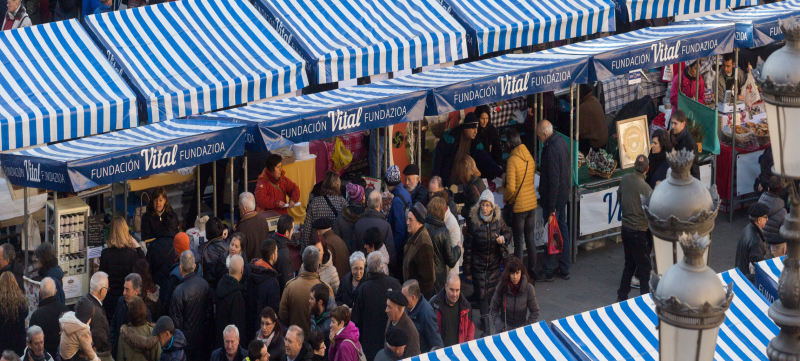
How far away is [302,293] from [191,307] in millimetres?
984

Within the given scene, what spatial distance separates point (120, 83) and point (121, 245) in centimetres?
277

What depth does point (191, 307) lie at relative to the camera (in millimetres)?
9289

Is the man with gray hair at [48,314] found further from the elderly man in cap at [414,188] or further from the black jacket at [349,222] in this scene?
the elderly man in cap at [414,188]

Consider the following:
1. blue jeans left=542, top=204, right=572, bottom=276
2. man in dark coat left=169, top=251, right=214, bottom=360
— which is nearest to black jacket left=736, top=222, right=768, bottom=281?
blue jeans left=542, top=204, right=572, bottom=276

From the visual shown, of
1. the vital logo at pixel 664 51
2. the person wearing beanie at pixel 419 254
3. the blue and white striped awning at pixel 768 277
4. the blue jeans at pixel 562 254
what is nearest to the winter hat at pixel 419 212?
the person wearing beanie at pixel 419 254

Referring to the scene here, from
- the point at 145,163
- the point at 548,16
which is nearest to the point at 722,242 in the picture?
the point at 548,16

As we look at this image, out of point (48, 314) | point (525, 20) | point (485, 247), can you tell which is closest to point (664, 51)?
point (525, 20)

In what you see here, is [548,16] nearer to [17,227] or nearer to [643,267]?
[643,267]

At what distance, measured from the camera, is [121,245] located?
9953 mm

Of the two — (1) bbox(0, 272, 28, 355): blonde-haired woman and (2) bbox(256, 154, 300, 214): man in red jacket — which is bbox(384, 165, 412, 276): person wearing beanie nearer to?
(2) bbox(256, 154, 300, 214): man in red jacket

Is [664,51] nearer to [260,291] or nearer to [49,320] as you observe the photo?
[260,291]

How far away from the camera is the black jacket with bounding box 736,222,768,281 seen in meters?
10.4

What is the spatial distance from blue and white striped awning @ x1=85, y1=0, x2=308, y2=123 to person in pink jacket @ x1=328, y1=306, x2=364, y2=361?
4.52m

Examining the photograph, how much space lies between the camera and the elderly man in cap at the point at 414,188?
1140 centimetres
